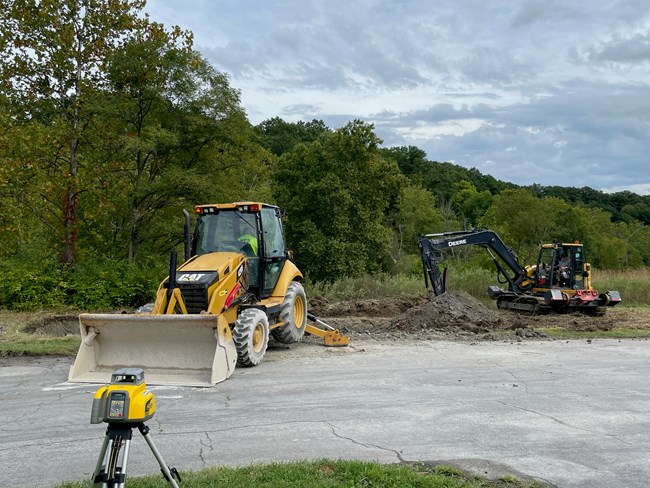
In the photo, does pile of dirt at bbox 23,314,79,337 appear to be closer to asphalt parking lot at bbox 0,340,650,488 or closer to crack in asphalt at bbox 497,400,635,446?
asphalt parking lot at bbox 0,340,650,488

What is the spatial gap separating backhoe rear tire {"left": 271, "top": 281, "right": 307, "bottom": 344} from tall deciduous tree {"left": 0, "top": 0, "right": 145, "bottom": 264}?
8821mm

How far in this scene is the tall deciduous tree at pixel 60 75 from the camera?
709 inches

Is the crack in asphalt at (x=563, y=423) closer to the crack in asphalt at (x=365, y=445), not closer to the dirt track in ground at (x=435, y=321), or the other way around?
the crack in asphalt at (x=365, y=445)

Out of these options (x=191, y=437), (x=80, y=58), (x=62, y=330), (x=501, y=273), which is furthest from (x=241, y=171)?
(x=191, y=437)

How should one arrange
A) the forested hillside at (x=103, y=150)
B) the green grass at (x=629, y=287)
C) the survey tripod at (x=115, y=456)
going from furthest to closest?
the green grass at (x=629, y=287)
the forested hillside at (x=103, y=150)
the survey tripod at (x=115, y=456)

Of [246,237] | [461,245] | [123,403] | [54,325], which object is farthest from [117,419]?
[461,245]

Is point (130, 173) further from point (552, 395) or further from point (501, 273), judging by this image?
point (552, 395)

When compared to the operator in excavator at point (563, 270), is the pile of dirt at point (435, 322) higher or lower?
lower

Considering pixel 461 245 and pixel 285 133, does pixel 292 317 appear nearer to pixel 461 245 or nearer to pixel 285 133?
pixel 461 245

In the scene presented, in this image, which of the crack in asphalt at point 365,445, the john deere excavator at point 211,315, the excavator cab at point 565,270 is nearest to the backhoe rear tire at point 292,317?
the john deere excavator at point 211,315

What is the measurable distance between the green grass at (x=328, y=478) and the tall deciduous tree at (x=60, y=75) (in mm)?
14764

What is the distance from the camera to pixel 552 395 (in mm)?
8688

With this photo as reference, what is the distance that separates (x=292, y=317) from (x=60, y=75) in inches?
451

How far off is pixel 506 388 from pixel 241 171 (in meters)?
13.9
